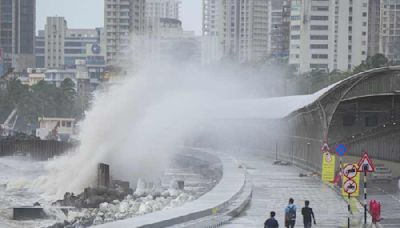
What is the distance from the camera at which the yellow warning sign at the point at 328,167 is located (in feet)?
132

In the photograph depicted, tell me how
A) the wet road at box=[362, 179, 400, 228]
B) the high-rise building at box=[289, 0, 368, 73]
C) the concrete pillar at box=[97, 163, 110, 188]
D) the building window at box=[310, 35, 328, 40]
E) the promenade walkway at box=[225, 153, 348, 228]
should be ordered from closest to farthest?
the promenade walkway at box=[225, 153, 348, 228] < the wet road at box=[362, 179, 400, 228] < the concrete pillar at box=[97, 163, 110, 188] < the high-rise building at box=[289, 0, 368, 73] < the building window at box=[310, 35, 328, 40]

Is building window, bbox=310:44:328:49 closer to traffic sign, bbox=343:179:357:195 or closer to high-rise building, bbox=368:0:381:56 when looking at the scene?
high-rise building, bbox=368:0:381:56

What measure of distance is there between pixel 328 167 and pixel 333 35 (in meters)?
124

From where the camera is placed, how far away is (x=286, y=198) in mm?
35625

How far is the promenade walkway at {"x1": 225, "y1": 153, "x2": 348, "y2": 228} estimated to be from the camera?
1167 inches

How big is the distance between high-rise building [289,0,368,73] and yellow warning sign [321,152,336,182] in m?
121

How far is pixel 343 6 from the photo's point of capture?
163 m

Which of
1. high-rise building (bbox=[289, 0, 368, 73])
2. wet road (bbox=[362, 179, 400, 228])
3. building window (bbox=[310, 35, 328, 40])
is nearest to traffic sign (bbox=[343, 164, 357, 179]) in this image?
wet road (bbox=[362, 179, 400, 228])

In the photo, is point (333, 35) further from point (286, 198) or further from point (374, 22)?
point (286, 198)

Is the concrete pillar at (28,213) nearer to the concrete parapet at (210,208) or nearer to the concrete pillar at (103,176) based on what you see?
the concrete parapet at (210,208)

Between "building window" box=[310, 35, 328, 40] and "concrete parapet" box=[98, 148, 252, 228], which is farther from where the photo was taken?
"building window" box=[310, 35, 328, 40]

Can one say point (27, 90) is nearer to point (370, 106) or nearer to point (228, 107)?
point (228, 107)

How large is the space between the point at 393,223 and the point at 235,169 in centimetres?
2072

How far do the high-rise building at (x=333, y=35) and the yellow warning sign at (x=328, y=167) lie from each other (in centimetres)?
12067
